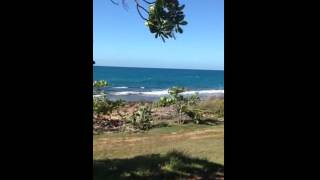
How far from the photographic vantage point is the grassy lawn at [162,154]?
18.5ft

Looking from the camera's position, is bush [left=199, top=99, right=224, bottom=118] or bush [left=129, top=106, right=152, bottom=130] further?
bush [left=199, top=99, right=224, bottom=118]

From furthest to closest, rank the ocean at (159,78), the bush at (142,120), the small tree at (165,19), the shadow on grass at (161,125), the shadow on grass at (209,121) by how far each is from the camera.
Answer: the ocean at (159,78) < the shadow on grass at (209,121) < the shadow on grass at (161,125) < the bush at (142,120) < the small tree at (165,19)

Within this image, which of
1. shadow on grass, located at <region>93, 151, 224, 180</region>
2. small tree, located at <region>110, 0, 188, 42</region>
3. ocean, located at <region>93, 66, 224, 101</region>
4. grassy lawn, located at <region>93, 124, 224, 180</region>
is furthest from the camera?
ocean, located at <region>93, 66, 224, 101</region>

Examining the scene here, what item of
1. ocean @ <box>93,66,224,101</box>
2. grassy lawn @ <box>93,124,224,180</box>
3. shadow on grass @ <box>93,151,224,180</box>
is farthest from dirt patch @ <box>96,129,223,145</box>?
ocean @ <box>93,66,224,101</box>

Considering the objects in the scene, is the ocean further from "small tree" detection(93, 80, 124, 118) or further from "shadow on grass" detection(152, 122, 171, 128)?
"small tree" detection(93, 80, 124, 118)

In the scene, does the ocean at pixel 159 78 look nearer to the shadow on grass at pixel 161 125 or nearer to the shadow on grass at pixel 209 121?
the shadow on grass at pixel 209 121

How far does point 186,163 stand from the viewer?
609cm

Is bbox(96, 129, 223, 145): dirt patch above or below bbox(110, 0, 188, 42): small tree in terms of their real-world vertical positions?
below

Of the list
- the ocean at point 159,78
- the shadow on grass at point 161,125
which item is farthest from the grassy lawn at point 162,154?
the ocean at point 159,78

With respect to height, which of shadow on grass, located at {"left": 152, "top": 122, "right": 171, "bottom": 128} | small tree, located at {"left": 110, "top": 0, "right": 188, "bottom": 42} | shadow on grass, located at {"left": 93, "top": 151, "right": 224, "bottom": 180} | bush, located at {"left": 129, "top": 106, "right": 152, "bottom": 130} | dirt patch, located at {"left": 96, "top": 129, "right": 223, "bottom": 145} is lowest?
shadow on grass, located at {"left": 93, "top": 151, "right": 224, "bottom": 180}

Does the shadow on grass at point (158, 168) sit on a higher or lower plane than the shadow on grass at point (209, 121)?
lower

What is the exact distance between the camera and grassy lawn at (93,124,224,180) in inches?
222

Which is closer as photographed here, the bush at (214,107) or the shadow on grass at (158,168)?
the shadow on grass at (158,168)
